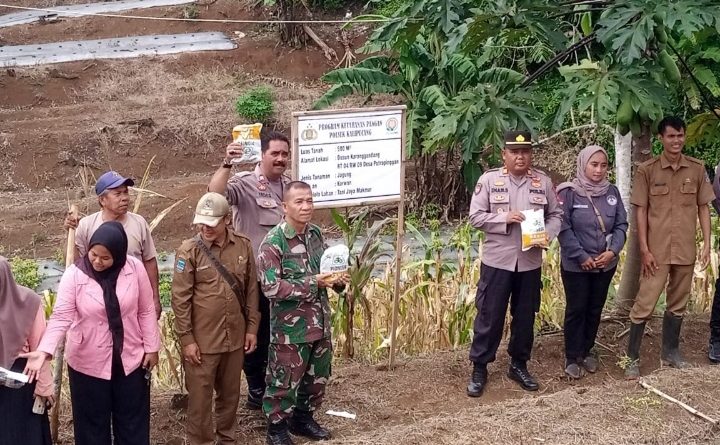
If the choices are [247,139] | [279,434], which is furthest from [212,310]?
[247,139]

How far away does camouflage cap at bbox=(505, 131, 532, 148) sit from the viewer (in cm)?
569

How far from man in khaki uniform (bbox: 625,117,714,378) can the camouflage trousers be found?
247 centimetres

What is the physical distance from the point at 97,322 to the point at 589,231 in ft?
10.8

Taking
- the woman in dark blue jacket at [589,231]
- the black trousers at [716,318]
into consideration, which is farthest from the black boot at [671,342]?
the woman in dark blue jacket at [589,231]

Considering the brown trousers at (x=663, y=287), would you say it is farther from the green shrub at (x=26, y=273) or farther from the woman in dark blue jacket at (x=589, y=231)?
the green shrub at (x=26, y=273)

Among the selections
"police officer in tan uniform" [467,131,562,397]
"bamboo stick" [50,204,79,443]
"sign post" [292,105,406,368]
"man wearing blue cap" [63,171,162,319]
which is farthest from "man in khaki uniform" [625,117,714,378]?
Result: "bamboo stick" [50,204,79,443]

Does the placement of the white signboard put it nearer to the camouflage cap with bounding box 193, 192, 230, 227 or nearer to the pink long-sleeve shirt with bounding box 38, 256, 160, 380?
the camouflage cap with bounding box 193, 192, 230, 227

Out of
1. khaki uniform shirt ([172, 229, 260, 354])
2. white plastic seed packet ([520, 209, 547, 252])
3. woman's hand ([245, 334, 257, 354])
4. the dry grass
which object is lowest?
the dry grass

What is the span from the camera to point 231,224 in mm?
5555

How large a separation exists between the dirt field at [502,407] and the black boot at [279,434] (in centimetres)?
26

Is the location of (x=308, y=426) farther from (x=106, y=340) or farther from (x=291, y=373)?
(x=106, y=340)

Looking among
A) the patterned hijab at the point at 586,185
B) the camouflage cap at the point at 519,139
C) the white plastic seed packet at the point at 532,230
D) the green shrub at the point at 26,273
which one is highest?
the camouflage cap at the point at 519,139

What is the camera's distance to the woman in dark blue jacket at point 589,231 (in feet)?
19.8

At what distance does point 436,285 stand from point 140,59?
15128mm
